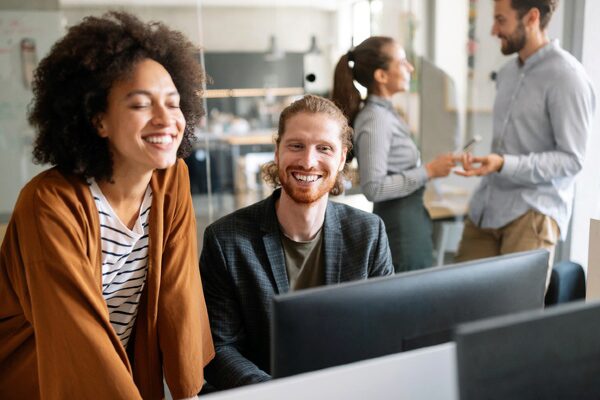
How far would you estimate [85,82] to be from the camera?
118cm

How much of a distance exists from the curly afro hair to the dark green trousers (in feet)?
4.42

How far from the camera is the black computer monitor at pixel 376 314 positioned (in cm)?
85

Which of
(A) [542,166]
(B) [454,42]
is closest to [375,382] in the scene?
(A) [542,166]

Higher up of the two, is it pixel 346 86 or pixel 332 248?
pixel 346 86

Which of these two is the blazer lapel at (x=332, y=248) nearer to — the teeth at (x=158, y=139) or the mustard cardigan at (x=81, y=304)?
the mustard cardigan at (x=81, y=304)

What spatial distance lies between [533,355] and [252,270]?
0.86 m

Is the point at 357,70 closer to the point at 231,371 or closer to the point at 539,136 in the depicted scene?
the point at 539,136

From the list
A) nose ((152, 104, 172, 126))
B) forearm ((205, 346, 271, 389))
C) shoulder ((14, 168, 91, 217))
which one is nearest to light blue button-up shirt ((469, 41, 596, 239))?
forearm ((205, 346, 271, 389))

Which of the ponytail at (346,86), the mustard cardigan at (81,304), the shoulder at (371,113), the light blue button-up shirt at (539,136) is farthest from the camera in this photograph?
the ponytail at (346,86)

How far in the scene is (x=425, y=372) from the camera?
0.76m

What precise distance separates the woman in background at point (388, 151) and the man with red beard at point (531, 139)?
24 cm

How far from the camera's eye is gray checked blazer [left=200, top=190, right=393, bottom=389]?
1.42m

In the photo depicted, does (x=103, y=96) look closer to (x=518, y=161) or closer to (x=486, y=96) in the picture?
(x=518, y=161)

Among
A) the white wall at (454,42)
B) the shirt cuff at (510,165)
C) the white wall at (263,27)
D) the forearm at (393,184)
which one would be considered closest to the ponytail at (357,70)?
the forearm at (393,184)
